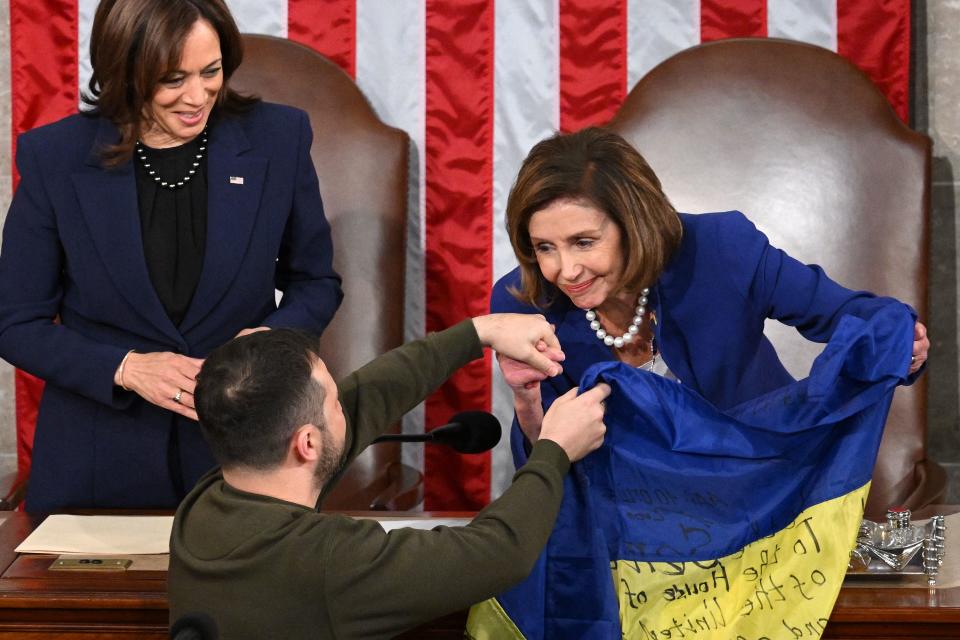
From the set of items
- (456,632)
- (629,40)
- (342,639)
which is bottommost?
(456,632)

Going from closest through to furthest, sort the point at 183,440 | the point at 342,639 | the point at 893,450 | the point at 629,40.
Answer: the point at 342,639 < the point at 183,440 < the point at 893,450 < the point at 629,40

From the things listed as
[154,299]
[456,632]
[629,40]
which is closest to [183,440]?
[154,299]

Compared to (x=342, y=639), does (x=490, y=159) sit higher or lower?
higher

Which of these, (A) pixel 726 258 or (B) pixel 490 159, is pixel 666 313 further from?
(B) pixel 490 159

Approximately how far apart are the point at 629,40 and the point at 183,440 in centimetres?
152

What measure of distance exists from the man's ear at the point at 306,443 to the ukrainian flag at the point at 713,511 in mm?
394

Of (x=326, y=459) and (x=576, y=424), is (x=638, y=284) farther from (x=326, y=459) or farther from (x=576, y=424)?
(x=326, y=459)

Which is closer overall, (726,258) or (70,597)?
(70,597)

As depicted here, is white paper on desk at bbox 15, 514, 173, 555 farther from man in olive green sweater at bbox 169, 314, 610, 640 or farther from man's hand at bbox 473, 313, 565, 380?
man's hand at bbox 473, 313, 565, 380

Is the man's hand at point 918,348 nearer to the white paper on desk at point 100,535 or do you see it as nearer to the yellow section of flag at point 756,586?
the yellow section of flag at point 756,586

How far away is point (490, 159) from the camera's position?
3215 millimetres

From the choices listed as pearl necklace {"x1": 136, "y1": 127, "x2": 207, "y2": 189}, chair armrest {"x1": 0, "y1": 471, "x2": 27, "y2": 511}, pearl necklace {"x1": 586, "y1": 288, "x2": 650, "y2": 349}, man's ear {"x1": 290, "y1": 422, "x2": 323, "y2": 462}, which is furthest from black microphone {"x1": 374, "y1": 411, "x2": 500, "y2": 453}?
chair armrest {"x1": 0, "y1": 471, "x2": 27, "y2": 511}

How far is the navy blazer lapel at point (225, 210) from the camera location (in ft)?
7.45

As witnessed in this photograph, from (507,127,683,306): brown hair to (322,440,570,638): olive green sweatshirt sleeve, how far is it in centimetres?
64
